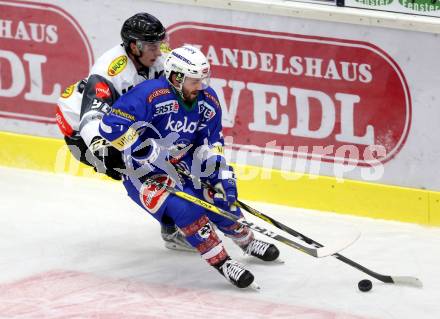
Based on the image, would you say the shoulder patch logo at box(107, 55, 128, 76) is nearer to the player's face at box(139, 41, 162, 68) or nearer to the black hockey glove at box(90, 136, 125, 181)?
the player's face at box(139, 41, 162, 68)

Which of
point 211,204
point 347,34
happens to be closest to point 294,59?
point 347,34

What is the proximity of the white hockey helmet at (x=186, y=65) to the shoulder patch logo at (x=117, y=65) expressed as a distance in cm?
47

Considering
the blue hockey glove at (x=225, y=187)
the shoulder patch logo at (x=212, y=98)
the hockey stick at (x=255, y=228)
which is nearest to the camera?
the hockey stick at (x=255, y=228)

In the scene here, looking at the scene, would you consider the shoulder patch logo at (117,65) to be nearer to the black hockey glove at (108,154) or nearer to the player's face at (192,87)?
the black hockey glove at (108,154)

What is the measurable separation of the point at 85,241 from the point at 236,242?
87cm

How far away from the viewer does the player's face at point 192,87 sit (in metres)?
5.44

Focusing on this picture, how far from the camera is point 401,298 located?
528cm

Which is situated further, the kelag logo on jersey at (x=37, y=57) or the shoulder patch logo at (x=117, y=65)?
the kelag logo on jersey at (x=37, y=57)

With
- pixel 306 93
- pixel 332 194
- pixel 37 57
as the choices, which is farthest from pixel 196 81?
pixel 37 57

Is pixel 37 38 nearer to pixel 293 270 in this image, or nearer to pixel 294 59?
pixel 294 59

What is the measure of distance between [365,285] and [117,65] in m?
1.77

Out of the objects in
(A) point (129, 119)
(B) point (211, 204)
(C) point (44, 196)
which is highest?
(A) point (129, 119)

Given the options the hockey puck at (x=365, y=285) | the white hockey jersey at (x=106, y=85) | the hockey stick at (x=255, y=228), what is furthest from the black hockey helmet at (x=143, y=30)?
the hockey puck at (x=365, y=285)

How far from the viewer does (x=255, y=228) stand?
17.8 feet
